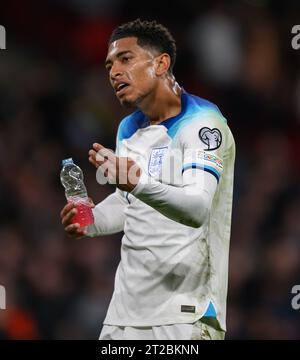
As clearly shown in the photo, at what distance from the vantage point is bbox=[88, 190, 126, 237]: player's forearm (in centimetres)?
387

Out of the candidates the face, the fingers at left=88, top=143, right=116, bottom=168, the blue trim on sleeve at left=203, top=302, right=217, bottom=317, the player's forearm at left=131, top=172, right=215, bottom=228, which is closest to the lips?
the face

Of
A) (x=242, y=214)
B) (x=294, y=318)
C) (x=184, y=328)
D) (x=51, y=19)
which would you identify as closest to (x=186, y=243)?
(x=184, y=328)

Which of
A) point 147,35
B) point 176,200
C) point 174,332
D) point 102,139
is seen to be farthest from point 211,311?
point 102,139

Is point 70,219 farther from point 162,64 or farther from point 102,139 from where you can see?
point 102,139

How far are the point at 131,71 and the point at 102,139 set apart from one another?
3450 mm

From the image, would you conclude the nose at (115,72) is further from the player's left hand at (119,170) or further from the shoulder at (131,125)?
the player's left hand at (119,170)

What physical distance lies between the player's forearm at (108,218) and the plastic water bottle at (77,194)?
0.13 meters

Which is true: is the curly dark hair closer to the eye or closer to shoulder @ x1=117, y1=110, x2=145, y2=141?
the eye

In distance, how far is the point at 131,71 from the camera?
3672mm

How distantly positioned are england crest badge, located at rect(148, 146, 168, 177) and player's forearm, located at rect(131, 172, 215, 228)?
293 mm

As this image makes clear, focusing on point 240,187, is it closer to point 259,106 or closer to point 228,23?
point 259,106

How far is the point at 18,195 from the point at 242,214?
1730 mm

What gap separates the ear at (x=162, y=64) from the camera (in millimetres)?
3760

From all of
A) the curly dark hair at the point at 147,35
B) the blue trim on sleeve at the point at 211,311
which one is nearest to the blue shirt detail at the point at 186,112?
the curly dark hair at the point at 147,35
